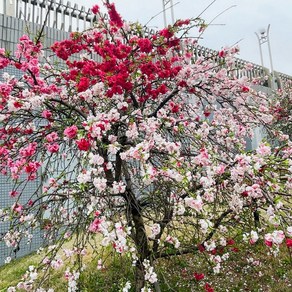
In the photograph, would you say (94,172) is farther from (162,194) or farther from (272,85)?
(272,85)

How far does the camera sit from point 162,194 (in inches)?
120

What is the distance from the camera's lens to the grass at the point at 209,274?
13.9 ft

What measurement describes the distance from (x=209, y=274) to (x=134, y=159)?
266cm

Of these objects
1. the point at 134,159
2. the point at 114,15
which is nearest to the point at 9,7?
the point at 114,15

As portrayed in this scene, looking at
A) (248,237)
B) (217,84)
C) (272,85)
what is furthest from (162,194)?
(272,85)

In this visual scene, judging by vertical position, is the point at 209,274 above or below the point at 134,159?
below

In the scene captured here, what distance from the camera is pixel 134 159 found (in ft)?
9.56

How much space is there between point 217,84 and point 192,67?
0.46 m

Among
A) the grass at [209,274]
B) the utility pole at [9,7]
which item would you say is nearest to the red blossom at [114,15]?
the grass at [209,274]

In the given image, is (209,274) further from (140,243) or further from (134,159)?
(134,159)

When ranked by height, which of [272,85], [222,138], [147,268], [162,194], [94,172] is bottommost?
[147,268]

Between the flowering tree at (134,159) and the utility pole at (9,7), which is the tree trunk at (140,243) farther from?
the utility pole at (9,7)

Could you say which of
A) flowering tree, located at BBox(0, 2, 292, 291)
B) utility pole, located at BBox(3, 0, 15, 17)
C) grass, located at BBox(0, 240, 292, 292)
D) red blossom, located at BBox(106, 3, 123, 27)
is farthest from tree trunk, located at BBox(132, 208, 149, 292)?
utility pole, located at BBox(3, 0, 15, 17)

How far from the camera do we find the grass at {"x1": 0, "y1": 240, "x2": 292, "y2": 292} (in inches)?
166
